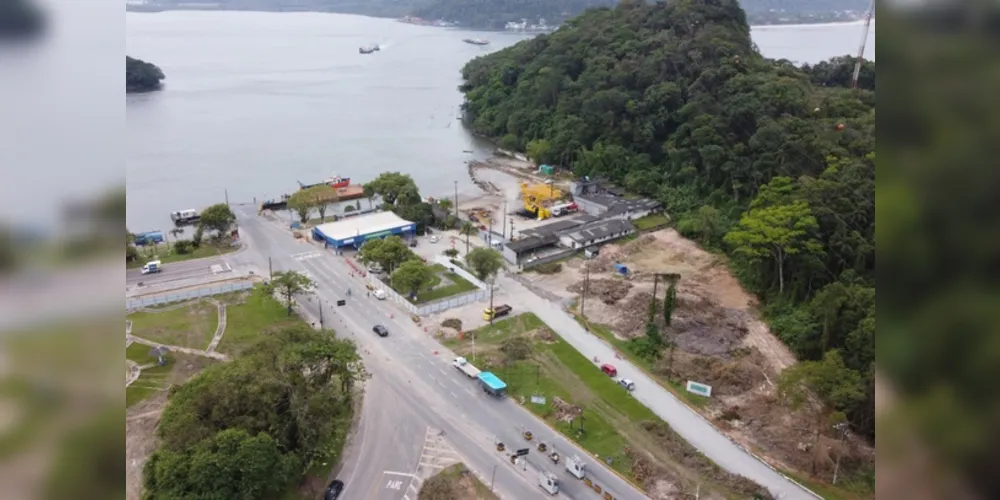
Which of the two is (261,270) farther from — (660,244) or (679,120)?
(679,120)

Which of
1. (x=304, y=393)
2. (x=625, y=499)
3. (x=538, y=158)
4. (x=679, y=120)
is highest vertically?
(x=679, y=120)

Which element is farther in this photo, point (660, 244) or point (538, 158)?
point (538, 158)

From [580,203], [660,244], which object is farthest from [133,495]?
[580,203]

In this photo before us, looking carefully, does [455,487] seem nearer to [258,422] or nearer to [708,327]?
[258,422]

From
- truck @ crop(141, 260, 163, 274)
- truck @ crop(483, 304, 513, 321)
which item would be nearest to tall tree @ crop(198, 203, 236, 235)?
truck @ crop(141, 260, 163, 274)

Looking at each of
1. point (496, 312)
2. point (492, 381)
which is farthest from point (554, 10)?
point (492, 381)

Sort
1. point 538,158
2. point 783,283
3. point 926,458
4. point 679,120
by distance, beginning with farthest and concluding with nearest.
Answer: point 538,158
point 679,120
point 783,283
point 926,458
